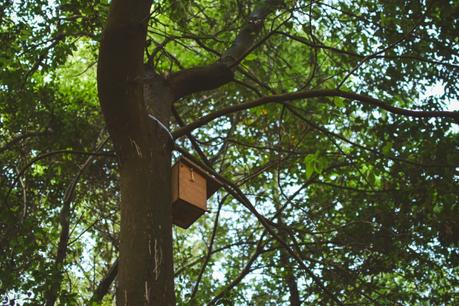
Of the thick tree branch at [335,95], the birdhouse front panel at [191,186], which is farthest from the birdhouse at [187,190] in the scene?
the thick tree branch at [335,95]

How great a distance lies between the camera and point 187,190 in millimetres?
2846

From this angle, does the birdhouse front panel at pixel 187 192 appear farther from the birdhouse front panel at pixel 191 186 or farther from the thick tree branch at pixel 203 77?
the thick tree branch at pixel 203 77

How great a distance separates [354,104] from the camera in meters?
5.80

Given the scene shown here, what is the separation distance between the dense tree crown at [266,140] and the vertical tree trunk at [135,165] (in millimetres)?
14

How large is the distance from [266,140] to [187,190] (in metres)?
4.69

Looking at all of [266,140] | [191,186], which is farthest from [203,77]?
[266,140]

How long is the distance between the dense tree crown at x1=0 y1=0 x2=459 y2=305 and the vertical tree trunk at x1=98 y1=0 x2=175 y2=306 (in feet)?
0.05

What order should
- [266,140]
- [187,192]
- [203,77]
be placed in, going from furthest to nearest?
[266,140] → [203,77] → [187,192]

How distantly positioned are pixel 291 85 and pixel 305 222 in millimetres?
2070

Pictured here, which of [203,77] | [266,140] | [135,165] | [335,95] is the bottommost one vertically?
[135,165]

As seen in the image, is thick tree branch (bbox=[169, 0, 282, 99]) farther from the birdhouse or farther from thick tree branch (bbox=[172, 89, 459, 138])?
the birdhouse

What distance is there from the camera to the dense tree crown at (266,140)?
11.0 ft

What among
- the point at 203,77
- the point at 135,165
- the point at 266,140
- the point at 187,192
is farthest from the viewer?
the point at 266,140

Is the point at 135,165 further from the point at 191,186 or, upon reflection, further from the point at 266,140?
the point at 266,140
